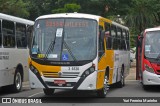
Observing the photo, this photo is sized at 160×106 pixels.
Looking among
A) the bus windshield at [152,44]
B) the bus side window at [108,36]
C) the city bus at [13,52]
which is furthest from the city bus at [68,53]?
the bus windshield at [152,44]

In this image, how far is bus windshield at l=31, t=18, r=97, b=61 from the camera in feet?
47.5

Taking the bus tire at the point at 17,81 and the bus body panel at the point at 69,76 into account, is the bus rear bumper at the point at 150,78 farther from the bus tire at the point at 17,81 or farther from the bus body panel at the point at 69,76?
the bus tire at the point at 17,81

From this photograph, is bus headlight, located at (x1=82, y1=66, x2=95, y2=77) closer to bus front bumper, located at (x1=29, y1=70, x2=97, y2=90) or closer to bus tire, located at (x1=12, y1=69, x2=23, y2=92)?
bus front bumper, located at (x1=29, y1=70, x2=97, y2=90)

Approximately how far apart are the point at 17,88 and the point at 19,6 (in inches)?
786

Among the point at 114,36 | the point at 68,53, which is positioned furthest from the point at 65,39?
the point at 114,36

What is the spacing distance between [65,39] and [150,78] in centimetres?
498

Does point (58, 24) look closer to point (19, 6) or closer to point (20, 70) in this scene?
point (20, 70)

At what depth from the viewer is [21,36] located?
19219mm

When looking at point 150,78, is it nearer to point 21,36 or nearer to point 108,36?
point 108,36

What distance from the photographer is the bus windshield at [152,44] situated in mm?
18406

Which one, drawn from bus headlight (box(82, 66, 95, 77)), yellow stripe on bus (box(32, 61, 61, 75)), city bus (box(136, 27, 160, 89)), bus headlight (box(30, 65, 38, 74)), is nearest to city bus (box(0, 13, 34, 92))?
bus headlight (box(30, 65, 38, 74))

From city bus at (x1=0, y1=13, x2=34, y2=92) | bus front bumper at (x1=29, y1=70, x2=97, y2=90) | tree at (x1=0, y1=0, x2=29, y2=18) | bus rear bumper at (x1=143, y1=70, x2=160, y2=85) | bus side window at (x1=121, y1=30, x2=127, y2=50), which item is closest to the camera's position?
bus front bumper at (x1=29, y1=70, x2=97, y2=90)

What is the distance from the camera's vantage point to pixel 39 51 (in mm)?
14750

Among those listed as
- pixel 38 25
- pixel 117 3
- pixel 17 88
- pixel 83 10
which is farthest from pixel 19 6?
pixel 38 25
